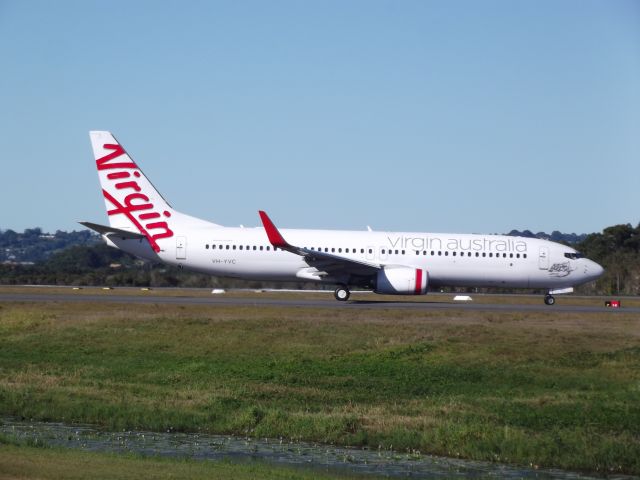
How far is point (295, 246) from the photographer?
49156mm

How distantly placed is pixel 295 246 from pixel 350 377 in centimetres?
2165

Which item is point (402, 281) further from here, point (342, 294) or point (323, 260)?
point (323, 260)

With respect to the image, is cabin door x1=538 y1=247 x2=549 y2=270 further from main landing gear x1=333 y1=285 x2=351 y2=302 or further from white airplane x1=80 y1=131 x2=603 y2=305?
main landing gear x1=333 y1=285 x2=351 y2=302

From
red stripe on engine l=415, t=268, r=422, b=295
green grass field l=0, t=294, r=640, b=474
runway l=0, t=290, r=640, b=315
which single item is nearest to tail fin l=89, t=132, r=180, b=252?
runway l=0, t=290, r=640, b=315

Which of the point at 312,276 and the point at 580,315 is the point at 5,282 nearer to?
the point at 312,276

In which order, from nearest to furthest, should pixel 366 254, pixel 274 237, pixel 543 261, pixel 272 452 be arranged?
pixel 272 452
pixel 274 237
pixel 366 254
pixel 543 261

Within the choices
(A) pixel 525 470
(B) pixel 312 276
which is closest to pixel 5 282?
(B) pixel 312 276

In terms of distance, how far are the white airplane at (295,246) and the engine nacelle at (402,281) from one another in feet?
1.84

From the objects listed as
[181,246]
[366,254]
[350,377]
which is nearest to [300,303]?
[366,254]

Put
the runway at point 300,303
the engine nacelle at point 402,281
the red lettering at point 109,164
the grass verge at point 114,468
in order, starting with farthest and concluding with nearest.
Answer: the red lettering at point 109,164 → the engine nacelle at point 402,281 → the runway at point 300,303 → the grass verge at point 114,468

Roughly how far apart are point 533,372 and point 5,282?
5715cm

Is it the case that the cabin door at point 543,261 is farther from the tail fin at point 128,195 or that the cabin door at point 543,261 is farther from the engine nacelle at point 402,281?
the tail fin at point 128,195

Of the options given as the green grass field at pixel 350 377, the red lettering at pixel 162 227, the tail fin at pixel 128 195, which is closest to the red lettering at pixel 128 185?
the tail fin at pixel 128 195

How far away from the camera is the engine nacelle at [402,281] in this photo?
47.9 meters
